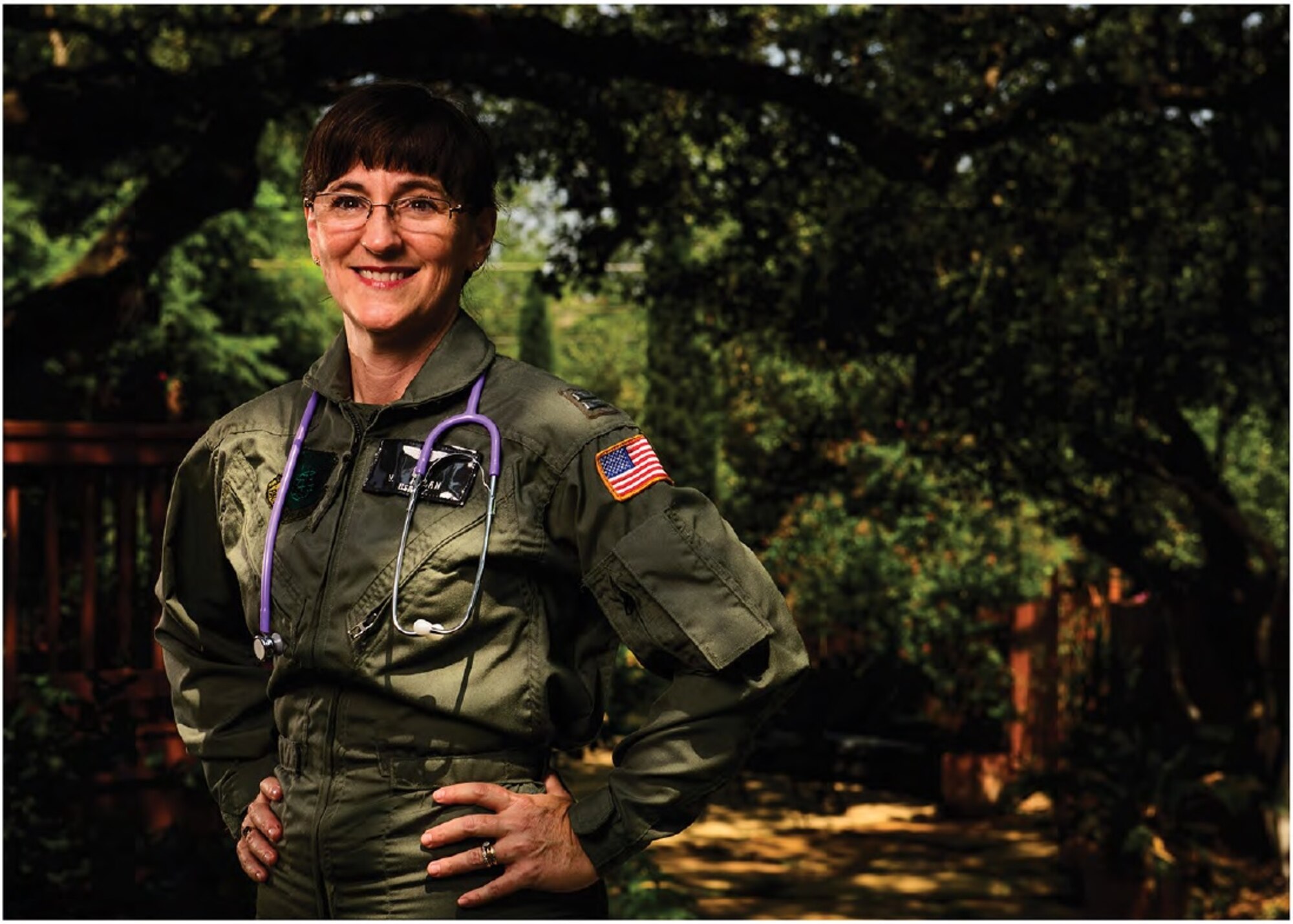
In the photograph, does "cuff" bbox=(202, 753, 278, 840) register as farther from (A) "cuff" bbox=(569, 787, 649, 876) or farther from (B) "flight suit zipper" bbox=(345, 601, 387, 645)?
(A) "cuff" bbox=(569, 787, 649, 876)

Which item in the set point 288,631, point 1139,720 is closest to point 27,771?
point 288,631

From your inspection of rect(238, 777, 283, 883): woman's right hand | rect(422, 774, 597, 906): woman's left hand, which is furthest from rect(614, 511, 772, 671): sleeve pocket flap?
rect(238, 777, 283, 883): woman's right hand

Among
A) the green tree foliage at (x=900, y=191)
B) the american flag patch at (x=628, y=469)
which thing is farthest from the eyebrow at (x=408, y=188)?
the green tree foliage at (x=900, y=191)

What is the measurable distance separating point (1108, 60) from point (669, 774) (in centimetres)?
744

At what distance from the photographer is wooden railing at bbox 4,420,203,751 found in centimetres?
743

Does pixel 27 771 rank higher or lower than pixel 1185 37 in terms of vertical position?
lower

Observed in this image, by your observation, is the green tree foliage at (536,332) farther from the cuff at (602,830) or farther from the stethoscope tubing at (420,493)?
the cuff at (602,830)

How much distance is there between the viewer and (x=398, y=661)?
2.29 meters

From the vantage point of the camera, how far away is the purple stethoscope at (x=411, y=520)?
226cm

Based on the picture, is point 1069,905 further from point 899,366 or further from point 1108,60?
point 1108,60

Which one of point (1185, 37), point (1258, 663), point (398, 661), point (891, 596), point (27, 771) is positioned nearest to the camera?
point (398, 661)

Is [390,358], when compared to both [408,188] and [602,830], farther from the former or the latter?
[602,830]

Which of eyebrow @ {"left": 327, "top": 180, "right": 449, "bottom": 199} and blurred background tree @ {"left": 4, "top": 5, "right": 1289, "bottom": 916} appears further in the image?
blurred background tree @ {"left": 4, "top": 5, "right": 1289, "bottom": 916}

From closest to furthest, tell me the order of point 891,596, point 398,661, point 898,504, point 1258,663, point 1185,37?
point 398,661
point 1185,37
point 1258,663
point 898,504
point 891,596
